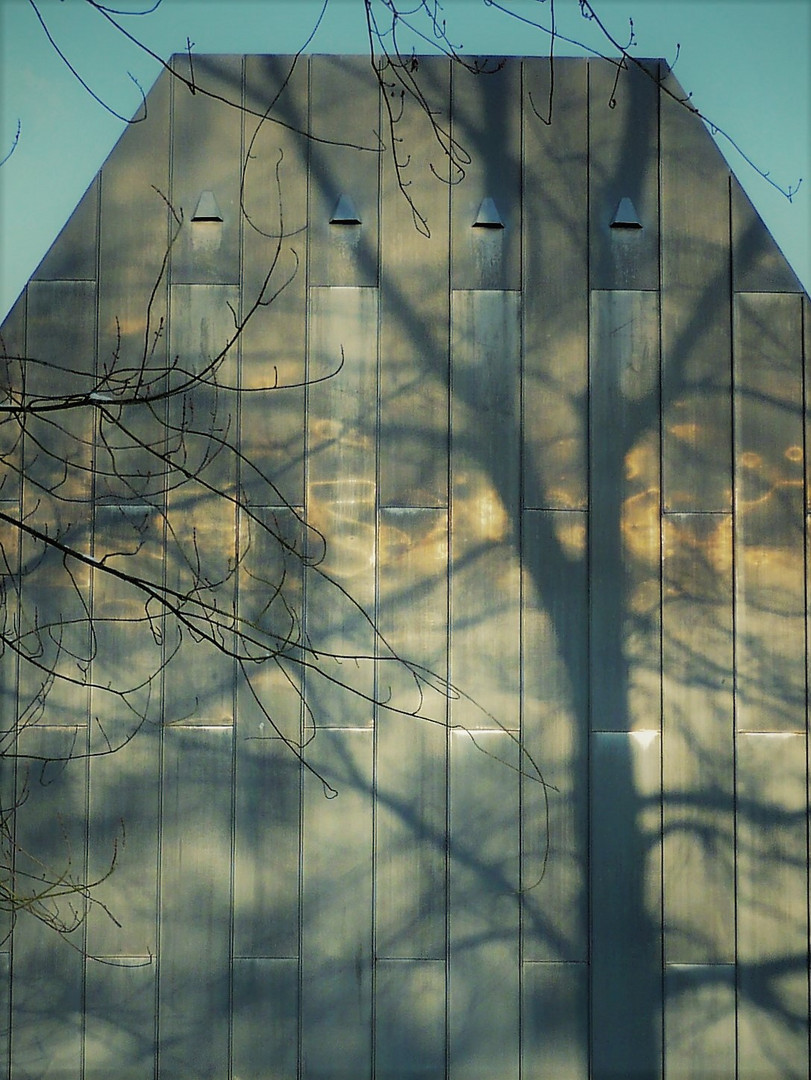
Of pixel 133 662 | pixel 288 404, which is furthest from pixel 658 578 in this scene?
pixel 133 662

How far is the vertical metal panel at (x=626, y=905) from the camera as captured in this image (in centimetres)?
380

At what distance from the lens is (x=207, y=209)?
398cm

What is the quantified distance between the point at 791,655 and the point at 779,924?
0.97 metres

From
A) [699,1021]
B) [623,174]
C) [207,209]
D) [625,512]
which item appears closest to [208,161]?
[207,209]

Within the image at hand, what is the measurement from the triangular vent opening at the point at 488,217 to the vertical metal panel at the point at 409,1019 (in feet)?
8.83

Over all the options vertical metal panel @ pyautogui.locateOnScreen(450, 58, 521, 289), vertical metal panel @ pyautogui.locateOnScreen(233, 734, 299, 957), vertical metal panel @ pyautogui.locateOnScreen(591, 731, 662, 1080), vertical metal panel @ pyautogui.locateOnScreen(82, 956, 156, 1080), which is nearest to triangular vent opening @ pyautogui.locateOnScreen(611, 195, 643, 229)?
vertical metal panel @ pyautogui.locateOnScreen(450, 58, 521, 289)

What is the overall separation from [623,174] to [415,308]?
0.94 metres

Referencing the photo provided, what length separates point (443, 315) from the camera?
3.96 meters

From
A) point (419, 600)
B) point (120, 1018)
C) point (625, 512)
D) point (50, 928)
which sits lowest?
point (120, 1018)

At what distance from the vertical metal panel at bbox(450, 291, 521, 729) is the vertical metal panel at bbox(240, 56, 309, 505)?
593mm

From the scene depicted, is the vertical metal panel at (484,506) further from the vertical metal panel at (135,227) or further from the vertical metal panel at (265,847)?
the vertical metal panel at (135,227)

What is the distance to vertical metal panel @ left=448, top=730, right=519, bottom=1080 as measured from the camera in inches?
149

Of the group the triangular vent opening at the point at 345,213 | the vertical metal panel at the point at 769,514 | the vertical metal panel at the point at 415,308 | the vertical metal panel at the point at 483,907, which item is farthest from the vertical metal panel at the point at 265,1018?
the triangular vent opening at the point at 345,213

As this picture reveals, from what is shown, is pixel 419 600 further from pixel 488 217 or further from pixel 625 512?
pixel 488 217
